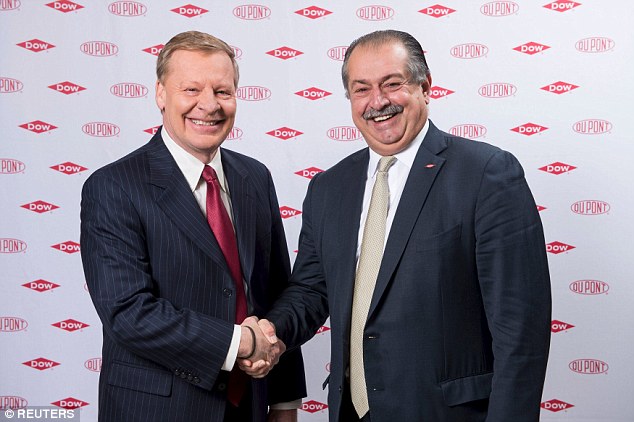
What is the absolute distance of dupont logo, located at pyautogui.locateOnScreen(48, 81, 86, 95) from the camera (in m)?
3.68

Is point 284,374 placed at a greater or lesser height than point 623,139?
lesser

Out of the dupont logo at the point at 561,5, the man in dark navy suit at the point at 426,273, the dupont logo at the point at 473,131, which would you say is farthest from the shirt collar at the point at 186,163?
the dupont logo at the point at 561,5

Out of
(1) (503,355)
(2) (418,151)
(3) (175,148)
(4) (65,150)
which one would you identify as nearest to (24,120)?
(4) (65,150)

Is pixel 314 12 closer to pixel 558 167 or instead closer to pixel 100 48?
pixel 100 48

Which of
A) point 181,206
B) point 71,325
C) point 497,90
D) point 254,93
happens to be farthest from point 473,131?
point 71,325

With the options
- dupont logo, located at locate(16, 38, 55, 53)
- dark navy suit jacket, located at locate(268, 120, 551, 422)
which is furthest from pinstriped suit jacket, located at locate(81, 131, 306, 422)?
dupont logo, located at locate(16, 38, 55, 53)

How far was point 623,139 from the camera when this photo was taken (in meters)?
3.57

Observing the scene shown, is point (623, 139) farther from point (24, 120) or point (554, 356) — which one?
point (24, 120)

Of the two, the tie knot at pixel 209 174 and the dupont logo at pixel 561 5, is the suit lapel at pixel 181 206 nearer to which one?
the tie knot at pixel 209 174

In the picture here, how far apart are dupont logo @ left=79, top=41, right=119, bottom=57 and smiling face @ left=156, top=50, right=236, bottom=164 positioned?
1548 mm

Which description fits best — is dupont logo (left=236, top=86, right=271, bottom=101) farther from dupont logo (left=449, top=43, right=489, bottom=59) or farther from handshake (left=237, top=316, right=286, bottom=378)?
handshake (left=237, top=316, right=286, bottom=378)

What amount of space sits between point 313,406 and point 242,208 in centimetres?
172

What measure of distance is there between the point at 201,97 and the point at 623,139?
2148 millimetres

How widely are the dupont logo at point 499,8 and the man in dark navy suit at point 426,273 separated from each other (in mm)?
1538
